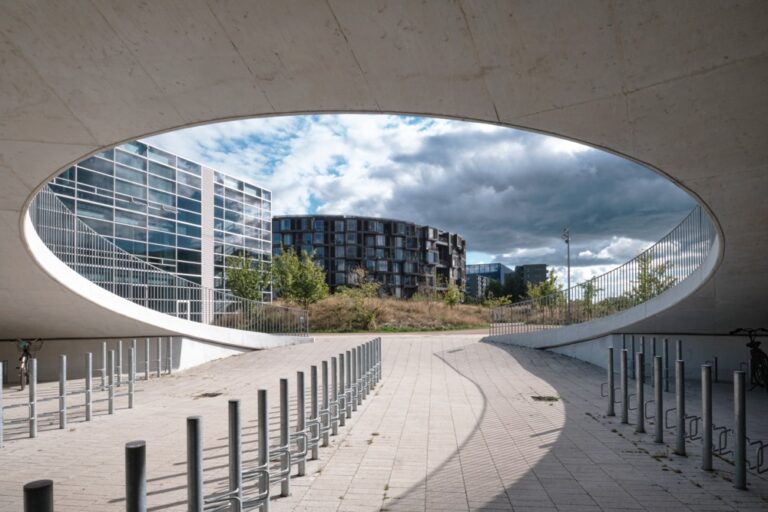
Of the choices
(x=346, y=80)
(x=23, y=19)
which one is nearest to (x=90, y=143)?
(x=23, y=19)

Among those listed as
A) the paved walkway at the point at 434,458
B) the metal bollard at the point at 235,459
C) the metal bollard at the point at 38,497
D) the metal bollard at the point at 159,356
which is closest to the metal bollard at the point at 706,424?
the paved walkway at the point at 434,458

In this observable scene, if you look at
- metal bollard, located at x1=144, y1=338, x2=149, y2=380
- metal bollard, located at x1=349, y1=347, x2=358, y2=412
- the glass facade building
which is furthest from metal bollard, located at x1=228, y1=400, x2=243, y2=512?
the glass facade building

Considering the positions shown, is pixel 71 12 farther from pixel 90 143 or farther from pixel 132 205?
pixel 132 205

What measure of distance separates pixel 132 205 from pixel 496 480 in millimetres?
33136

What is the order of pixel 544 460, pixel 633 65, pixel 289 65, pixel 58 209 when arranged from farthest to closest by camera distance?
pixel 58 209
pixel 544 460
pixel 289 65
pixel 633 65

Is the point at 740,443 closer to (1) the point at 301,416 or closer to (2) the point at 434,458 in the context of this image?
(2) the point at 434,458

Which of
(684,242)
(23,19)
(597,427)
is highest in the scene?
(23,19)

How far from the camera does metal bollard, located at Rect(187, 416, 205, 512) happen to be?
3.40 m

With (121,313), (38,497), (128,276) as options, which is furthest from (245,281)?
(38,497)

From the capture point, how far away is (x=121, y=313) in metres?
12.4

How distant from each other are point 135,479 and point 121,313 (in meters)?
11.1

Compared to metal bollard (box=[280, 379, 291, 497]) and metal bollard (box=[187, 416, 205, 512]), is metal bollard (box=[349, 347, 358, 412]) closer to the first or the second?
metal bollard (box=[280, 379, 291, 497])

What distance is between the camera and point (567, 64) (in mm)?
4594

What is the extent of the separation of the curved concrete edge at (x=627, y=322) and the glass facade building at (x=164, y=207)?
23.4m
